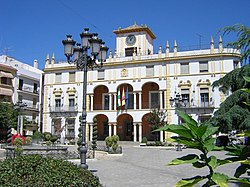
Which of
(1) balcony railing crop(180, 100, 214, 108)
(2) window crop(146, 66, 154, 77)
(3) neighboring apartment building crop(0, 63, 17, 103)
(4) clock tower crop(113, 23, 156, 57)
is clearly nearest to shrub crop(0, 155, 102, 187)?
(1) balcony railing crop(180, 100, 214, 108)

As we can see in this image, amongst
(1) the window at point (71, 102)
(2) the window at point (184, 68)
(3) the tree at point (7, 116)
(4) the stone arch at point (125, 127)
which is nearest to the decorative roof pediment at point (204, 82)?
(2) the window at point (184, 68)

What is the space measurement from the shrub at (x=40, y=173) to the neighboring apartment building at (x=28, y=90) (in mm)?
40164

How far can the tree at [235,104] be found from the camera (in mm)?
11992

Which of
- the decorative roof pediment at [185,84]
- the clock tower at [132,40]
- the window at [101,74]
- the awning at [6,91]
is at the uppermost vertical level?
the clock tower at [132,40]

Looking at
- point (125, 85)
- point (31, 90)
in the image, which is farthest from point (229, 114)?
point (31, 90)

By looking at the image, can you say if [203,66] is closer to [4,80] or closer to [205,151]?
[4,80]

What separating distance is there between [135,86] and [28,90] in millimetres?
17154

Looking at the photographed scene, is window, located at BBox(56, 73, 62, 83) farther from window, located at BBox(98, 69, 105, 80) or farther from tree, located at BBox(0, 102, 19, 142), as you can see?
tree, located at BBox(0, 102, 19, 142)

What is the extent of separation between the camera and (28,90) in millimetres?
46188

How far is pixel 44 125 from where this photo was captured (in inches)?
1677

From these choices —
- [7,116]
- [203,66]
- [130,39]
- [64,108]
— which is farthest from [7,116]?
[203,66]

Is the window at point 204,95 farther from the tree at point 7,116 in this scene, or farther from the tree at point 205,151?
the tree at point 205,151

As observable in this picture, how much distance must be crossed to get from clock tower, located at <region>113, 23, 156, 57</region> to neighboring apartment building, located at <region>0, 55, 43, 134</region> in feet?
46.9

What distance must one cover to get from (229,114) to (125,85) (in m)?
26.8
